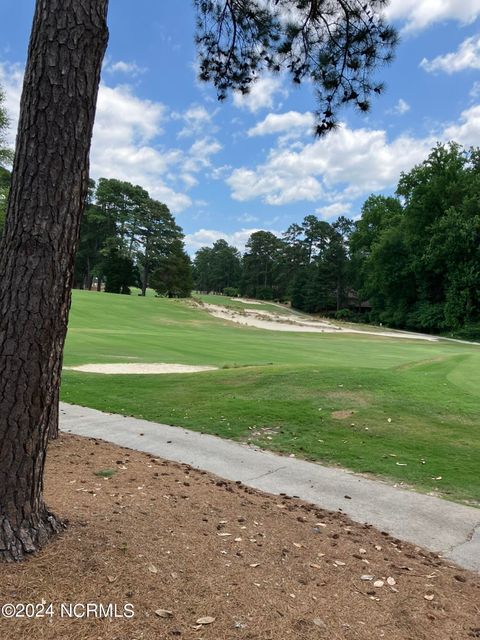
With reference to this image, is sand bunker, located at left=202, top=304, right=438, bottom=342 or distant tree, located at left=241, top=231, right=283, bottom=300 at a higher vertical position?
distant tree, located at left=241, top=231, right=283, bottom=300

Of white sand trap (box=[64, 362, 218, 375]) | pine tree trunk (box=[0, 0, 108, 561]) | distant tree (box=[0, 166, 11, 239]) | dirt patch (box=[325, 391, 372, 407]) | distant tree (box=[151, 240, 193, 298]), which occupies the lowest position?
white sand trap (box=[64, 362, 218, 375])

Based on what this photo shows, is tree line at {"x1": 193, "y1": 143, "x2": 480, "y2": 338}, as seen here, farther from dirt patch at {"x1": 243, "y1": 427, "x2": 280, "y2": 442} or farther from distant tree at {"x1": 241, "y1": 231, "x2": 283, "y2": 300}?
dirt patch at {"x1": 243, "y1": 427, "x2": 280, "y2": 442}

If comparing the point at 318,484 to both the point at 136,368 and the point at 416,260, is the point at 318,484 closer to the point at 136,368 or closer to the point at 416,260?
the point at 136,368

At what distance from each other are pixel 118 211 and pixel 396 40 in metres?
61.4

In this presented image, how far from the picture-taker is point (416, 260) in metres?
48.8

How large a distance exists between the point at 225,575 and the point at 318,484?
2.65 m

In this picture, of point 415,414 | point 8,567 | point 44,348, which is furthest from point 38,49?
point 415,414

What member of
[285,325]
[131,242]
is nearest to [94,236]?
[131,242]

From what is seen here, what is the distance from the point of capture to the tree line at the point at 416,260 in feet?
145

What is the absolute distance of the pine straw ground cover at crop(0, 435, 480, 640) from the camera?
2395 millimetres

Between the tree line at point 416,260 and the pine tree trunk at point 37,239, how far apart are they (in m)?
44.6

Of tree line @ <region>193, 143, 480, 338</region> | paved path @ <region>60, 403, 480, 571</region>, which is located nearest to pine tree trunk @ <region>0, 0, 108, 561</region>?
paved path @ <region>60, 403, 480, 571</region>

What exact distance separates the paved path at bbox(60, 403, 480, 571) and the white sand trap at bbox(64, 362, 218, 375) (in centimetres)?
533

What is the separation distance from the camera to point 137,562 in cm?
282
